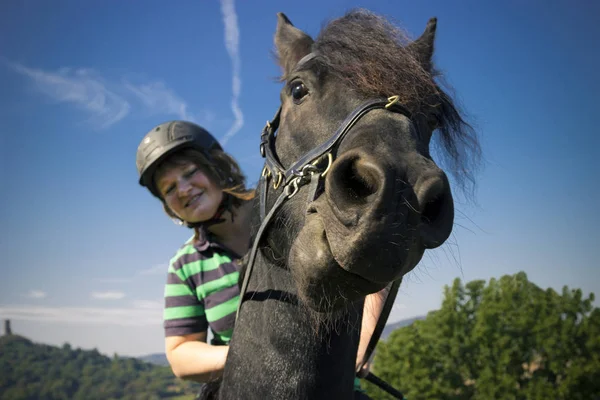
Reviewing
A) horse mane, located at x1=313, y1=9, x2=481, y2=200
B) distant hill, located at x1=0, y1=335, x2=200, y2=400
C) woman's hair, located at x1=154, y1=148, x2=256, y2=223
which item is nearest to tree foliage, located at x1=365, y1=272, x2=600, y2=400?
woman's hair, located at x1=154, y1=148, x2=256, y2=223

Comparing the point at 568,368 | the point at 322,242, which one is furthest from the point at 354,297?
the point at 568,368

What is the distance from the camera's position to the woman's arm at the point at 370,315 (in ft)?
10.7

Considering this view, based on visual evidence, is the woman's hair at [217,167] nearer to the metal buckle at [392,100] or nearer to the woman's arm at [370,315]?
the woman's arm at [370,315]

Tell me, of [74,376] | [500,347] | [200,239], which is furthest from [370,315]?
[74,376]

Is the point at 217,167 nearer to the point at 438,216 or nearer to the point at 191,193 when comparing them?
the point at 191,193

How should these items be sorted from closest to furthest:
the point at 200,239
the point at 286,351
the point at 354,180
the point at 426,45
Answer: the point at 354,180
the point at 286,351
the point at 426,45
the point at 200,239

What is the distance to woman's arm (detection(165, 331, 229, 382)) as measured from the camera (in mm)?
3492

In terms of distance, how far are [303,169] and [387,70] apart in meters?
0.73

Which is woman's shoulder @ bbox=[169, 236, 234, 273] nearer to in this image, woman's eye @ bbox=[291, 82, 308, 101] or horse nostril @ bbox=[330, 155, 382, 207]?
woman's eye @ bbox=[291, 82, 308, 101]

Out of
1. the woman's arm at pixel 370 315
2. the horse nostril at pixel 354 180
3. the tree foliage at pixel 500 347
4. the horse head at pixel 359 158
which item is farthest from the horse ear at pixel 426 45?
the tree foliage at pixel 500 347

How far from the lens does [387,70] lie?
2547mm

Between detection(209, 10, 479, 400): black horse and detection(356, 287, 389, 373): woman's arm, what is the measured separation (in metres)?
0.41

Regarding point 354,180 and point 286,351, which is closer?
point 354,180

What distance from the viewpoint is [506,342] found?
38875 mm
